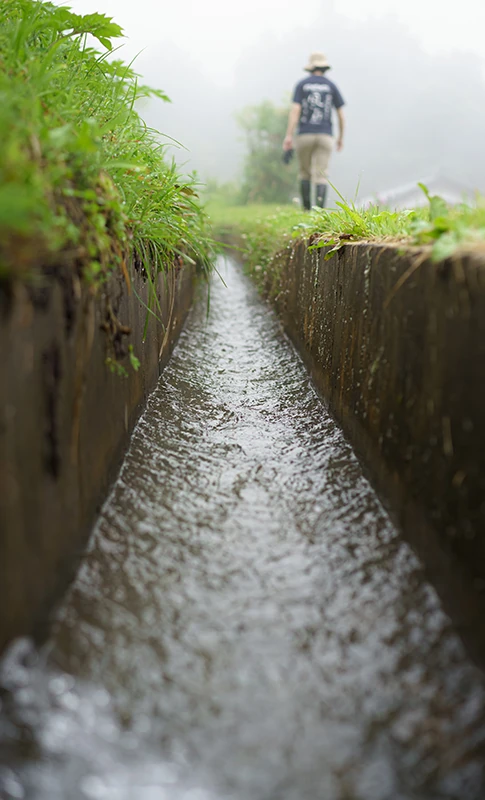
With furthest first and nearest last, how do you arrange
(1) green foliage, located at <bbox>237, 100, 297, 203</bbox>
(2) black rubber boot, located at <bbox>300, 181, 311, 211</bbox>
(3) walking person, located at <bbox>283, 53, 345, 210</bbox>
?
(1) green foliage, located at <bbox>237, 100, 297, 203</bbox>, (2) black rubber boot, located at <bbox>300, 181, 311, 211</bbox>, (3) walking person, located at <bbox>283, 53, 345, 210</bbox>

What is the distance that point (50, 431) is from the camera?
146 centimetres

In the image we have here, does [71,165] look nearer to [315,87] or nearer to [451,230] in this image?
[451,230]

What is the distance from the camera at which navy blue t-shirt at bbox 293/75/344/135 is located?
755cm

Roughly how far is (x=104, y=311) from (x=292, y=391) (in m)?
1.58

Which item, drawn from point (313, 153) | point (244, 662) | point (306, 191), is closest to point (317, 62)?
point (313, 153)

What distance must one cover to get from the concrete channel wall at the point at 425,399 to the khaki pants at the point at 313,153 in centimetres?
543

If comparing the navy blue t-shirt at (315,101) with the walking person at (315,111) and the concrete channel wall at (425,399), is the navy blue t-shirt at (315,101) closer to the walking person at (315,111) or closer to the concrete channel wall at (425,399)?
the walking person at (315,111)

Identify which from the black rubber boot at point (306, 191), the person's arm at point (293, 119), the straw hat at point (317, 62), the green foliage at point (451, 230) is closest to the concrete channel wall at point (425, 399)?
the green foliage at point (451, 230)

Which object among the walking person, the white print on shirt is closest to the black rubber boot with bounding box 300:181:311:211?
A: the walking person

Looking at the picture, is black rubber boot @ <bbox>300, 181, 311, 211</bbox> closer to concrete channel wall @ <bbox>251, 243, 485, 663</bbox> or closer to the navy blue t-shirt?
the navy blue t-shirt

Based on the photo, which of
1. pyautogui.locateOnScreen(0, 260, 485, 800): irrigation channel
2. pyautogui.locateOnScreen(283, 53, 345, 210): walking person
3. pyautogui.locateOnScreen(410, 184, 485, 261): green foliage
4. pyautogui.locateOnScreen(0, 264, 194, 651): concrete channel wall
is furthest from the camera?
pyautogui.locateOnScreen(283, 53, 345, 210): walking person

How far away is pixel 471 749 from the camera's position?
1.15 meters

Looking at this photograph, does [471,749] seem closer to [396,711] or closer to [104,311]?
[396,711]

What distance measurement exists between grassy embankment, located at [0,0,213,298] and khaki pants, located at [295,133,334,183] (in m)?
4.38
